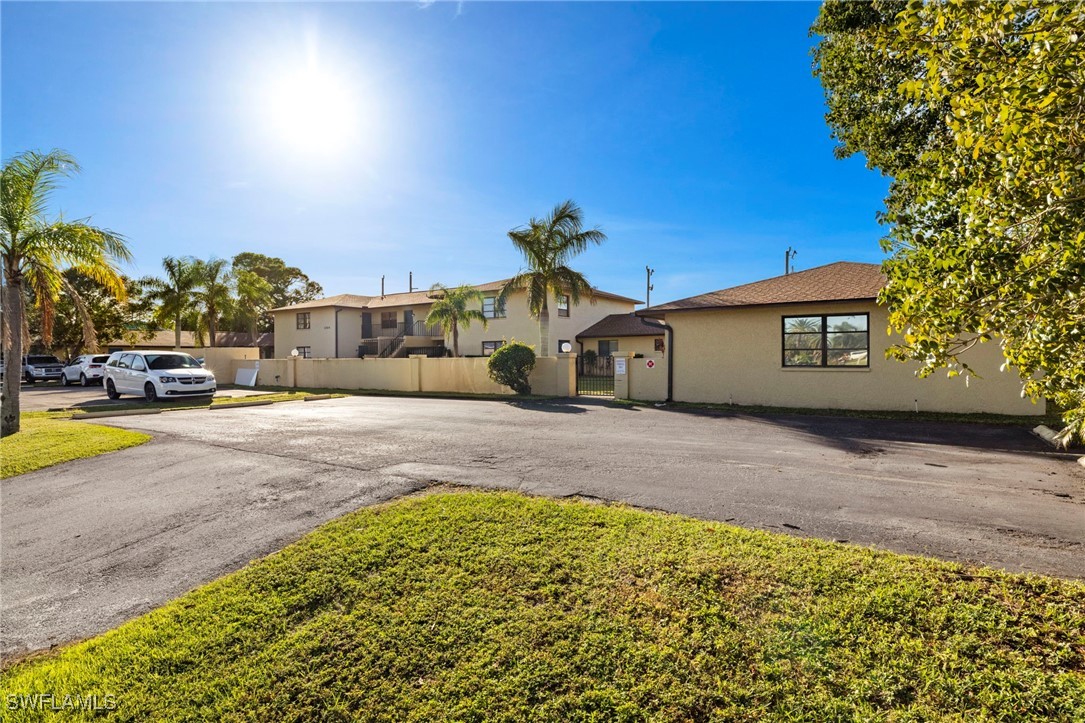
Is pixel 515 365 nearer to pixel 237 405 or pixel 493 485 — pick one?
pixel 237 405

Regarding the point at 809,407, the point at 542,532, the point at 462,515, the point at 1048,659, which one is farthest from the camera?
the point at 809,407

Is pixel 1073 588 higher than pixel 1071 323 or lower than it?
lower

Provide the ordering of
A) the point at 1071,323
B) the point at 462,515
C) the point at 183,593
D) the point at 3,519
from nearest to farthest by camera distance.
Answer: the point at 1071,323, the point at 183,593, the point at 462,515, the point at 3,519

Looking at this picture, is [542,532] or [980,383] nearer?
[542,532]

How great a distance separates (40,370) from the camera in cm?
3209

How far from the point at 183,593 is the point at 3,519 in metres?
3.95

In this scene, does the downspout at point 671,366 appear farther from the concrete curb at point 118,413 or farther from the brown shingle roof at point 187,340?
the brown shingle roof at point 187,340

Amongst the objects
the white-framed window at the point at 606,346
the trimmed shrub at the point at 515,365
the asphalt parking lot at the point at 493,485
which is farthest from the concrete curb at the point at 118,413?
the white-framed window at the point at 606,346

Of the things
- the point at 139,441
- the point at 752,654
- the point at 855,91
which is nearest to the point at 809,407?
the point at 855,91

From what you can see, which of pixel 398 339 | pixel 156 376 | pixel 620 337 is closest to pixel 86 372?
pixel 156 376

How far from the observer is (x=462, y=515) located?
5.31 meters

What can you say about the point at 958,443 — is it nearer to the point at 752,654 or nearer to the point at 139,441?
the point at 752,654

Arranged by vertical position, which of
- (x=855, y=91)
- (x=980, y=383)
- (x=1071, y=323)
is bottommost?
(x=980, y=383)

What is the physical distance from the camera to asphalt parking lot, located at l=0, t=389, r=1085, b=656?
14.8 feet
